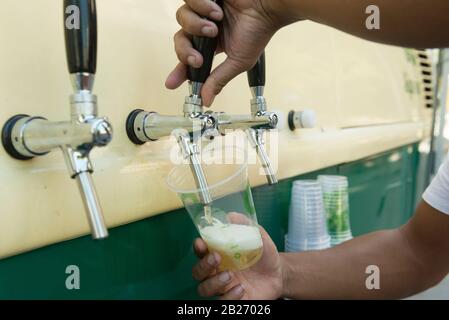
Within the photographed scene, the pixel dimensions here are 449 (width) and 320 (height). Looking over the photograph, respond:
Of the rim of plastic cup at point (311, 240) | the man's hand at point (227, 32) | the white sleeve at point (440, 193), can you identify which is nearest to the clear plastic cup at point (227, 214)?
the man's hand at point (227, 32)

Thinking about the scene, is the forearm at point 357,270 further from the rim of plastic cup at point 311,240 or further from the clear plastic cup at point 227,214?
the clear plastic cup at point 227,214

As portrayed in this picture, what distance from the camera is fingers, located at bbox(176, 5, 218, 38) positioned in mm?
528

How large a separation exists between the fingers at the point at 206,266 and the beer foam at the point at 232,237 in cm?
2

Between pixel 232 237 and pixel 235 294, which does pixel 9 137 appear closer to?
pixel 232 237

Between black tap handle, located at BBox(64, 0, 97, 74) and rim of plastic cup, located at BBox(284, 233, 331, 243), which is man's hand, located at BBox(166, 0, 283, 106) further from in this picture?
rim of plastic cup, located at BBox(284, 233, 331, 243)

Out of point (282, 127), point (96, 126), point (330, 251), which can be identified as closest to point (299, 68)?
point (282, 127)

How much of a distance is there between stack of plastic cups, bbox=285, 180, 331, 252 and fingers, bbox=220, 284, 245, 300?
28 centimetres

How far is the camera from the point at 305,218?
37.0 inches

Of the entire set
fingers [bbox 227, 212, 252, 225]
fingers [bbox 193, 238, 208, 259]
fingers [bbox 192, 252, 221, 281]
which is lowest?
fingers [bbox 192, 252, 221, 281]

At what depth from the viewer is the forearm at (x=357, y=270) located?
85cm

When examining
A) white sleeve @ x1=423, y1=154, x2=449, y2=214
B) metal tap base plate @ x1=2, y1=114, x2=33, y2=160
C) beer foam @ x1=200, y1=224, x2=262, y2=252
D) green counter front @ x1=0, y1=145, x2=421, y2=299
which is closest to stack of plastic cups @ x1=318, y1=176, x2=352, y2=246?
green counter front @ x1=0, y1=145, x2=421, y2=299

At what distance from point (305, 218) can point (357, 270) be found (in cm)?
15

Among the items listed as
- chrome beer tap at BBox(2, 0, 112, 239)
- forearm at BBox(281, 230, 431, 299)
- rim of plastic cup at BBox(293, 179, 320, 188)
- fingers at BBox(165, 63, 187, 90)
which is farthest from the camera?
rim of plastic cup at BBox(293, 179, 320, 188)
